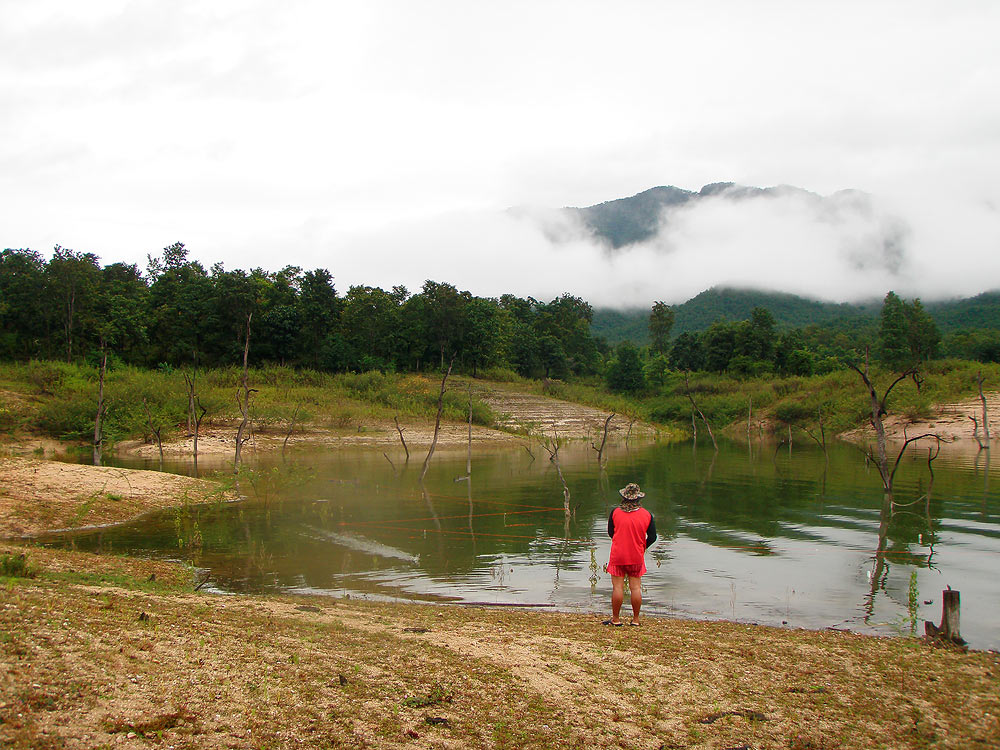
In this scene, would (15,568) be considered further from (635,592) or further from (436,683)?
(635,592)

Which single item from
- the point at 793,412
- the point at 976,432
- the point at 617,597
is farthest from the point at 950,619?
the point at 793,412

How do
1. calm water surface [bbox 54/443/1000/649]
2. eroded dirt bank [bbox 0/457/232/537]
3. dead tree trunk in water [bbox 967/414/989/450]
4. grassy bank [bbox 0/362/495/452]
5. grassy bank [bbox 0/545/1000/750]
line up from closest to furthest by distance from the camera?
grassy bank [bbox 0/545/1000/750] < calm water surface [bbox 54/443/1000/649] < eroded dirt bank [bbox 0/457/232/537] < grassy bank [bbox 0/362/495/452] < dead tree trunk in water [bbox 967/414/989/450]

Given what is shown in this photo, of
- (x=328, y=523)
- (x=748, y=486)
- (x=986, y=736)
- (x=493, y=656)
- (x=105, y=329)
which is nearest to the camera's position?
(x=986, y=736)

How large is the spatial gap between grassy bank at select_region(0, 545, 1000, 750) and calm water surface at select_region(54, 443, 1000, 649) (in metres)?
3.35

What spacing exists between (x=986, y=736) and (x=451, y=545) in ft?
40.9

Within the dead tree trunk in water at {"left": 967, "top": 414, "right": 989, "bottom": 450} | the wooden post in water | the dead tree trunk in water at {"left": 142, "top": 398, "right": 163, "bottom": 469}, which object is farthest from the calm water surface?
the dead tree trunk in water at {"left": 967, "top": 414, "right": 989, "bottom": 450}

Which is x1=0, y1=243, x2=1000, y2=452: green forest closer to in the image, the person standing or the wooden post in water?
the person standing

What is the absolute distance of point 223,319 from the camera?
62.7m

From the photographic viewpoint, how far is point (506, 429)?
54688 mm

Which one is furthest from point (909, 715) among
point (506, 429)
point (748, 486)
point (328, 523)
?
point (506, 429)

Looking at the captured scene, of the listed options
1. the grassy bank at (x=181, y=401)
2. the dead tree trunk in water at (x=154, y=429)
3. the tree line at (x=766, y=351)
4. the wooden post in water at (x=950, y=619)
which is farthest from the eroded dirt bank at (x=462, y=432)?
the wooden post in water at (x=950, y=619)

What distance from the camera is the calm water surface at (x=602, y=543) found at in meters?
12.4

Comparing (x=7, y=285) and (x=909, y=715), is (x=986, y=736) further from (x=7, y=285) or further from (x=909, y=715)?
(x=7, y=285)

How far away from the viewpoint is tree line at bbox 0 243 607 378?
5503 cm
